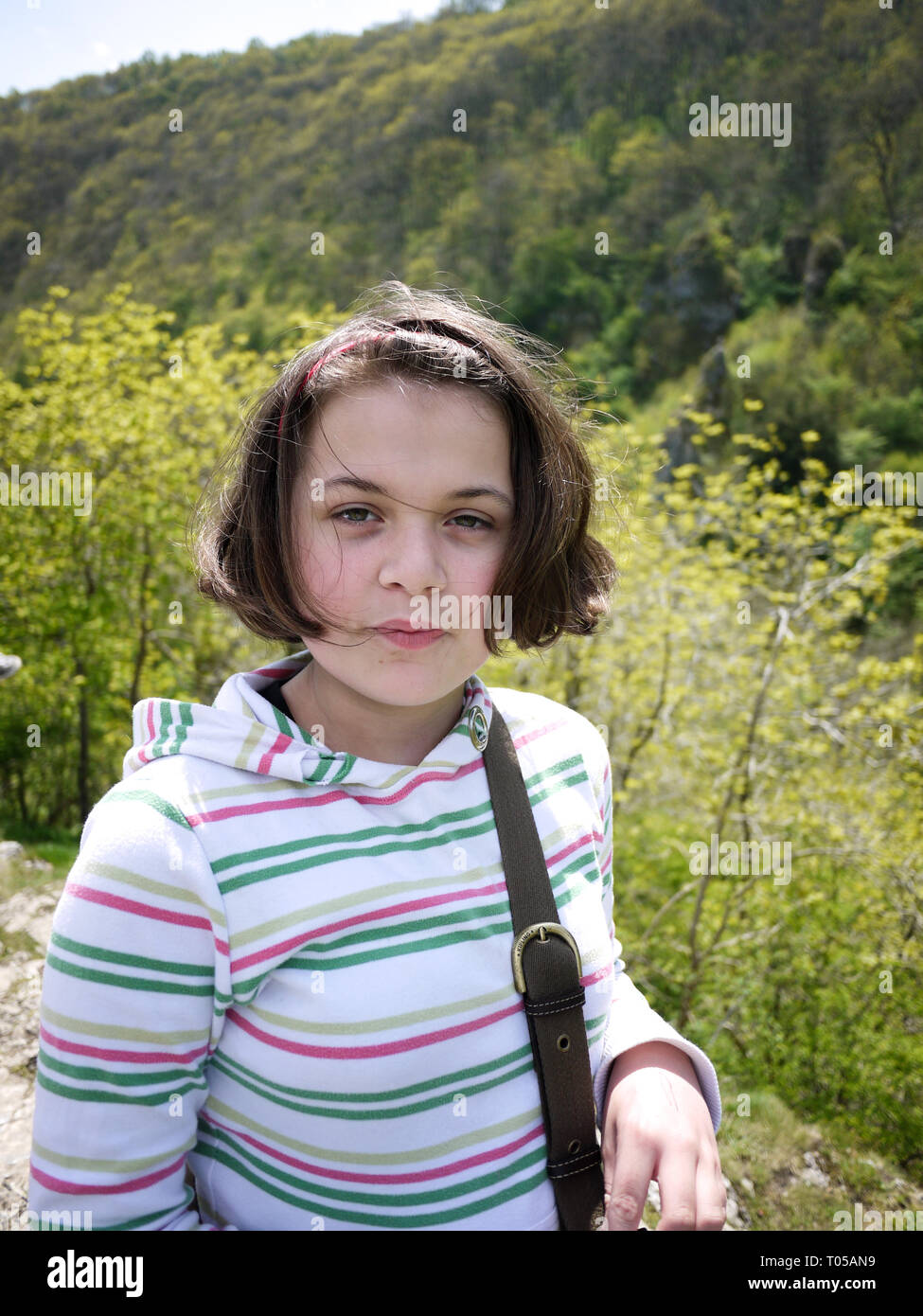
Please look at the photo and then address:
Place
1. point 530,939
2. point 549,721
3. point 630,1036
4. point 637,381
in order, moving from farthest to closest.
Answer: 1. point 637,381
2. point 549,721
3. point 630,1036
4. point 530,939

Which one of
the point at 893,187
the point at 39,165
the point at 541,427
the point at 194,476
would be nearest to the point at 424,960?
the point at 541,427

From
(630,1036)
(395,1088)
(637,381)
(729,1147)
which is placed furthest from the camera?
(637,381)

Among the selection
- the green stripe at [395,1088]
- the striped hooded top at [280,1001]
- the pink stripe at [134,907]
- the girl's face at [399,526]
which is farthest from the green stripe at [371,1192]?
the girl's face at [399,526]

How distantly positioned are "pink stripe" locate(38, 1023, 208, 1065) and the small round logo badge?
1.79 ft

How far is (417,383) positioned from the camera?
1106 millimetres

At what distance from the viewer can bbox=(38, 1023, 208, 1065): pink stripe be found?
894 mm

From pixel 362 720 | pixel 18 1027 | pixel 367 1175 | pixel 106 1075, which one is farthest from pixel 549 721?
pixel 18 1027

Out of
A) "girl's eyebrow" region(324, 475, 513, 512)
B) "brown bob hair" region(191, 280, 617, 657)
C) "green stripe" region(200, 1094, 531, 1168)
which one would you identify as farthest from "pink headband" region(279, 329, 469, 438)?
"green stripe" region(200, 1094, 531, 1168)

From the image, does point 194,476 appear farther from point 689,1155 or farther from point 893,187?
point 893,187

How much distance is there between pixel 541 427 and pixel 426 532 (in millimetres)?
265

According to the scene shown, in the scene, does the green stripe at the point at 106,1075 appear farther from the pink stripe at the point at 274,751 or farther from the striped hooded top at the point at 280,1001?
the pink stripe at the point at 274,751

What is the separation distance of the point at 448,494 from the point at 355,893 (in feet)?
1.65

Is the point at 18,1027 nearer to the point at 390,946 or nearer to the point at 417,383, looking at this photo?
the point at 390,946
